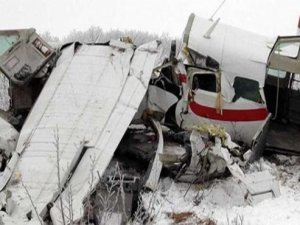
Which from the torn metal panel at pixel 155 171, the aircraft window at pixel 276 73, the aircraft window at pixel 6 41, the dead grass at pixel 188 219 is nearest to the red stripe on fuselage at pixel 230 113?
the aircraft window at pixel 276 73

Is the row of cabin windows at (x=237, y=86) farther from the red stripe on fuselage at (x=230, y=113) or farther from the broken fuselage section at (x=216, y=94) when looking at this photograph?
the red stripe on fuselage at (x=230, y=113)

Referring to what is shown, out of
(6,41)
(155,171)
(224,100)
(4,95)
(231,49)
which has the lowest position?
(4,95)

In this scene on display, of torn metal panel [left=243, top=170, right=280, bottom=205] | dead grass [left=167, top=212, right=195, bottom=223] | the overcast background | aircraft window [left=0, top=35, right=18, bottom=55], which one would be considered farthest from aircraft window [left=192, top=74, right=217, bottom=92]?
the overcast background

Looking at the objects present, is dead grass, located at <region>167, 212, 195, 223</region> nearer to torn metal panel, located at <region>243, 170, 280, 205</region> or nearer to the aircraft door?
torn metal panel, located at <region>243, 170, 280, 205</region>

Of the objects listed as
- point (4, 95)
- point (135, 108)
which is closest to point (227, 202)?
point (135, 108)

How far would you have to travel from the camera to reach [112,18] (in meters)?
28.4

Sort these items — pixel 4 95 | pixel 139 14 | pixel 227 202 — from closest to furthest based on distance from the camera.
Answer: pixel 227 202 < pixel 4 95 < pixel 139 14

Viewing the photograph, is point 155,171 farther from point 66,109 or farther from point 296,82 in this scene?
point 296,82

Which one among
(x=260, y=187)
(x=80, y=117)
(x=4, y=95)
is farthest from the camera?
(x=4, y=95)

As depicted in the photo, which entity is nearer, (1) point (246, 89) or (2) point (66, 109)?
(2) point (66, 109)

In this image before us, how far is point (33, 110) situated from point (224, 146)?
8.40 feet

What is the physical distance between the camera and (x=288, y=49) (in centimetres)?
901

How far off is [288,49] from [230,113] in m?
1.26

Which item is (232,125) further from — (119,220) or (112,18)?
(112,18)
